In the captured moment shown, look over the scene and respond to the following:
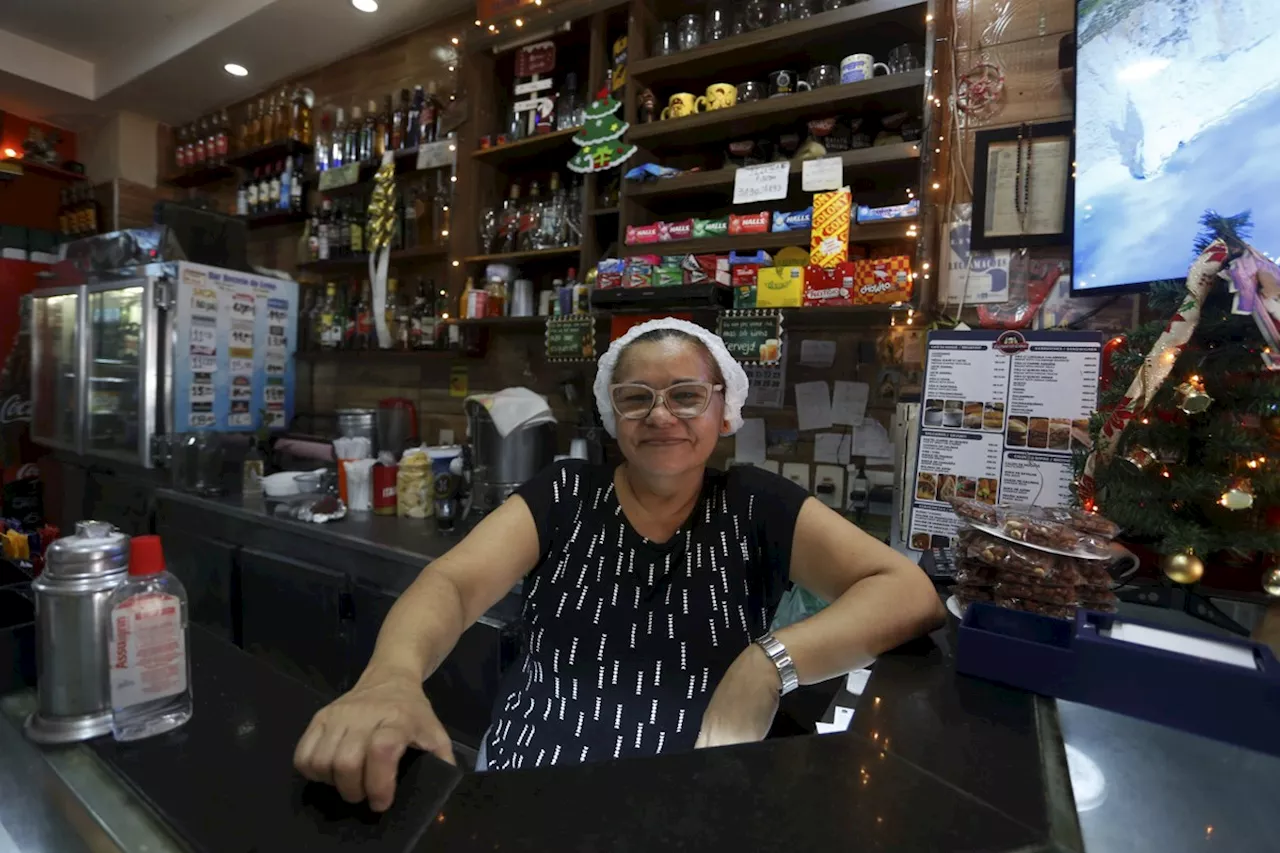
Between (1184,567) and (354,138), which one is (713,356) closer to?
(1184,567)

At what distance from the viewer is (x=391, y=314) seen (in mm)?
3316

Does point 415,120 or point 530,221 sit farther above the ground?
point 415,120

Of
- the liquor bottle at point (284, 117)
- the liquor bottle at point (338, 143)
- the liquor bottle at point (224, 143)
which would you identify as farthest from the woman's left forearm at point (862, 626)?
the liquor bottle at point (224, 143)

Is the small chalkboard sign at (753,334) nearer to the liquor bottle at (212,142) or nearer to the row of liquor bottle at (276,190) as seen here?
the row of liquor bottle at (276,190)

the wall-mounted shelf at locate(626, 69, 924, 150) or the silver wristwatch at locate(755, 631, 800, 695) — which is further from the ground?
the wall-mounted shelf at locate(626, 69, 924, 150)

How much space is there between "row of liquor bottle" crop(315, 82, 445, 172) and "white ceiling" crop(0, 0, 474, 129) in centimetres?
35

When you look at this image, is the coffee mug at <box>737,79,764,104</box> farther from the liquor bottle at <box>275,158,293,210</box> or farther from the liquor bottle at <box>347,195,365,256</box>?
the liquor bottle at <box>275,158,293,210</box>

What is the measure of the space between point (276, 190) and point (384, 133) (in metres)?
0.93

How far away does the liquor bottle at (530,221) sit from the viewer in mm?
2744

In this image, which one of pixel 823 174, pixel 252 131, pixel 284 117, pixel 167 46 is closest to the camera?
pixel 823 174

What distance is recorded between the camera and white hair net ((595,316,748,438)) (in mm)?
1327

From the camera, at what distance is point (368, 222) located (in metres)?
3.36

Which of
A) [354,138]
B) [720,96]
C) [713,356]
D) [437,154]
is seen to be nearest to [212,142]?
[354,138]

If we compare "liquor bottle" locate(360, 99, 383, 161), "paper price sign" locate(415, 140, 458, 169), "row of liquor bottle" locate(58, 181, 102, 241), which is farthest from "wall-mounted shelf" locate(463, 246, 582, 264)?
"row of liquor bottle" locate(58, 181, 102, 241)
